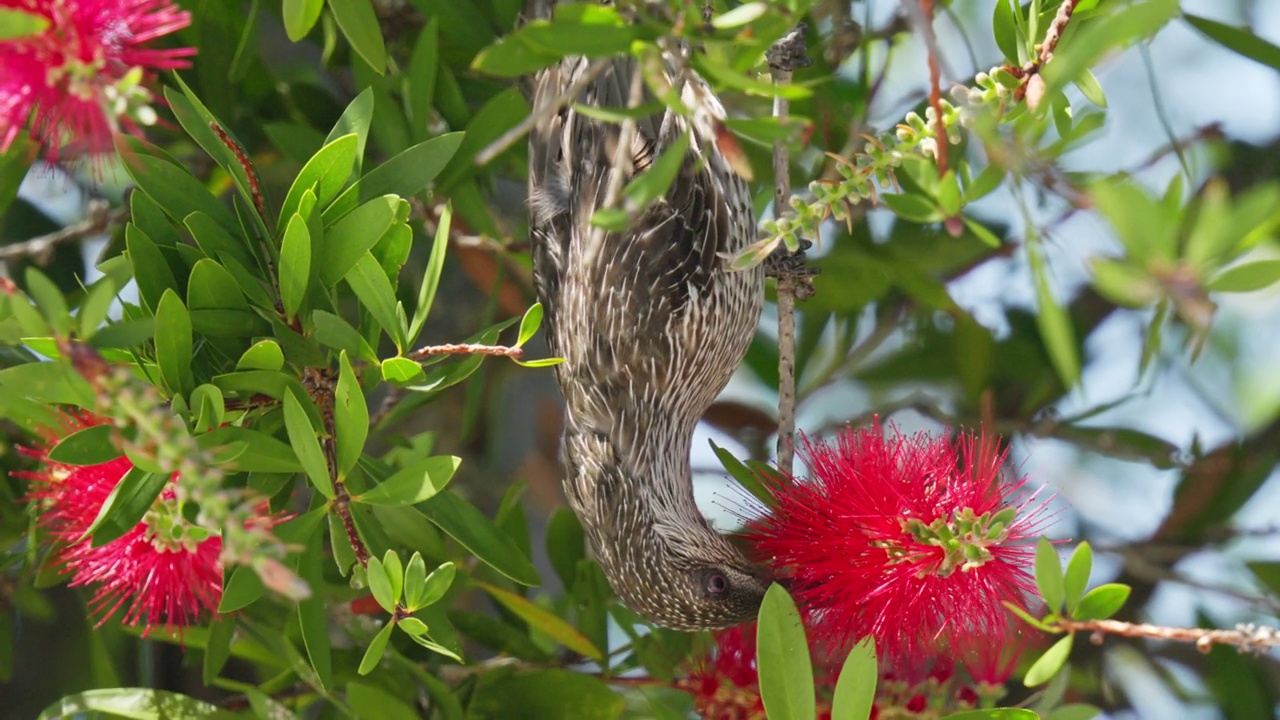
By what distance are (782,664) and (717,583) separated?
40cm

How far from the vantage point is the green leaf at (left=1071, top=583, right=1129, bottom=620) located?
3.51 ft

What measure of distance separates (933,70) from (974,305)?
55.4 inches

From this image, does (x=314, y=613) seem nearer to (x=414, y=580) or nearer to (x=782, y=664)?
(x=414, y=580)

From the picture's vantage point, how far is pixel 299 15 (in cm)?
99

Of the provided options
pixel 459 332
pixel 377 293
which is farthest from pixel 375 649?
pixel 459 332

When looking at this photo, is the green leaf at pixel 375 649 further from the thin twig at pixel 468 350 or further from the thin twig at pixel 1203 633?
the thin twig at pixel 1203 633

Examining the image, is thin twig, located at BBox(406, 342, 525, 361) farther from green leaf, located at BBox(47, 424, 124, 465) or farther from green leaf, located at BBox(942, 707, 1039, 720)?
green leaf, located at BBox(942, 707, 1039, 720)

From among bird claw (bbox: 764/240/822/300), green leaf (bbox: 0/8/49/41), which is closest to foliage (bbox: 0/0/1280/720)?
green leaf (bbox: 0/8/49/41)

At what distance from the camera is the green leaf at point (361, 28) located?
3.65 ft

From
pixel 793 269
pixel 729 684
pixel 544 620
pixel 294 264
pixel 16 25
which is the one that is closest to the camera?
pixel 16 25

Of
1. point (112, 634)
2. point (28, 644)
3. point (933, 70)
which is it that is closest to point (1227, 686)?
point (933, 70)

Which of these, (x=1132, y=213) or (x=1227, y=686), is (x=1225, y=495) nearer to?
(x=1227, y=686)

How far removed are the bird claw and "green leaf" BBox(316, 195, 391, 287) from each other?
0.69 meters

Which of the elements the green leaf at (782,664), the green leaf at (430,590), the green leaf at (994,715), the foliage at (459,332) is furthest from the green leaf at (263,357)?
the green leaf at (994,715)
